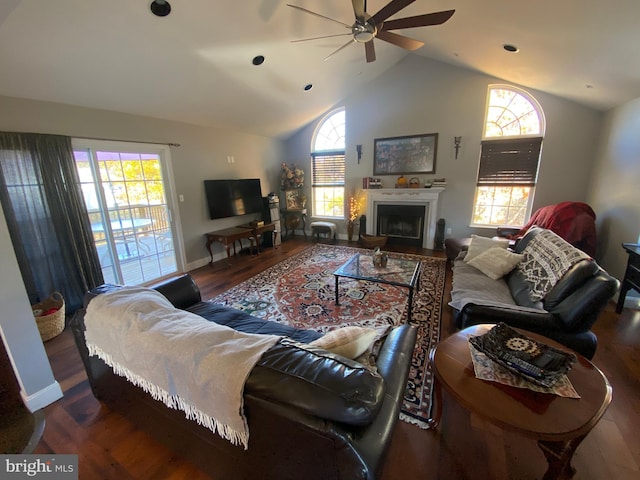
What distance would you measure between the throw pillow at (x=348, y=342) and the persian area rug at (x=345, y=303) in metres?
0.84

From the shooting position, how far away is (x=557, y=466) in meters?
1.06

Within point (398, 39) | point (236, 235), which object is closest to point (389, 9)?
point (398, 39)

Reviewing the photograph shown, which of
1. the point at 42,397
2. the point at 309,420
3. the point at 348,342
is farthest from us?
the point at 42,397

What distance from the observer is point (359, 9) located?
2.04 m

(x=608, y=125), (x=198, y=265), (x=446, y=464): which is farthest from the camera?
(x=198, y=265)

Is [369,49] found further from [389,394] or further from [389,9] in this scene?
[389,394]

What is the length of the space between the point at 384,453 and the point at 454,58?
502 centimetres

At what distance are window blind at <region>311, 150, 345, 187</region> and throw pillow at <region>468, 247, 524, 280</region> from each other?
139 inches

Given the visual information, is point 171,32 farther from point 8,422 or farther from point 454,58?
point 454,58

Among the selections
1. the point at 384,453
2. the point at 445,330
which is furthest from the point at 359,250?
the point at 384,453

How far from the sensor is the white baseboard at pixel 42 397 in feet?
5.51

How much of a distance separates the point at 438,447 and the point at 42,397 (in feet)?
8.25

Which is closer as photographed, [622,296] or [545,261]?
[545,261]

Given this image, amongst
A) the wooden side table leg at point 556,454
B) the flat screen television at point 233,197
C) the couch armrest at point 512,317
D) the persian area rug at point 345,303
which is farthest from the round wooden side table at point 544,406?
the flat screen television at point 233,197
